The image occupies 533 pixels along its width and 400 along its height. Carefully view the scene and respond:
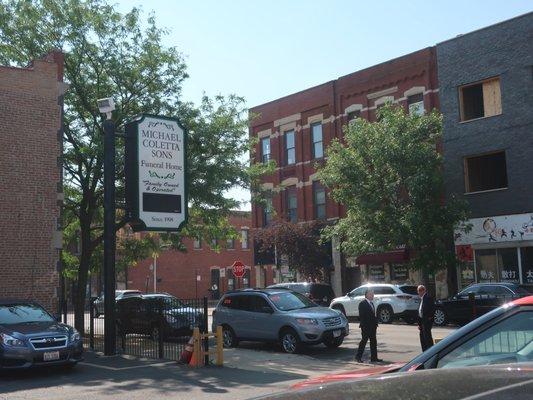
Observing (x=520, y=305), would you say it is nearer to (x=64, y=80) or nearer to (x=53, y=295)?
(x=53, y=295)

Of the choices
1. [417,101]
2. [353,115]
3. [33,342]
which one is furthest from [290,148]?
[33,342]

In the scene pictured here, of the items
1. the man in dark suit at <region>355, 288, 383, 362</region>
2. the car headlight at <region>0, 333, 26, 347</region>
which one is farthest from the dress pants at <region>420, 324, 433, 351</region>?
the car headlight at <region>0, 333, 26, 347</region>

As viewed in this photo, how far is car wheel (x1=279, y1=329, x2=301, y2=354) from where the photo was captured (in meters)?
16.0

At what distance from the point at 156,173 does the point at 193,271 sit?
42457mm

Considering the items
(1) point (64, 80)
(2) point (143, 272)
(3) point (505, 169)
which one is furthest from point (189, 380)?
(2) point (143, 272)

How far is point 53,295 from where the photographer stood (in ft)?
60.3

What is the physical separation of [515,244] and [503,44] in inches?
331

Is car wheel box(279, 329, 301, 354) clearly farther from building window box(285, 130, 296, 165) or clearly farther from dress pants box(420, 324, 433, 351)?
building window box(285, 130, 296, 165)

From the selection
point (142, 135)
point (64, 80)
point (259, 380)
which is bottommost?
point (259, 380)

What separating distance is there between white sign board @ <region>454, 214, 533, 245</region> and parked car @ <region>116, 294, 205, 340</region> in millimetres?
14942

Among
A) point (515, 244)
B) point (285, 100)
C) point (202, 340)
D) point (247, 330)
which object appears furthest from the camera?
point (285, 100)

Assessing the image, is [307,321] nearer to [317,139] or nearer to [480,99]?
[480,99]

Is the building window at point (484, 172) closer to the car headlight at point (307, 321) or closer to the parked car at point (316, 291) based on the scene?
the parked car at point (316, 291)

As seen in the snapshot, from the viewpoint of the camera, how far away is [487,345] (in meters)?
3.80
